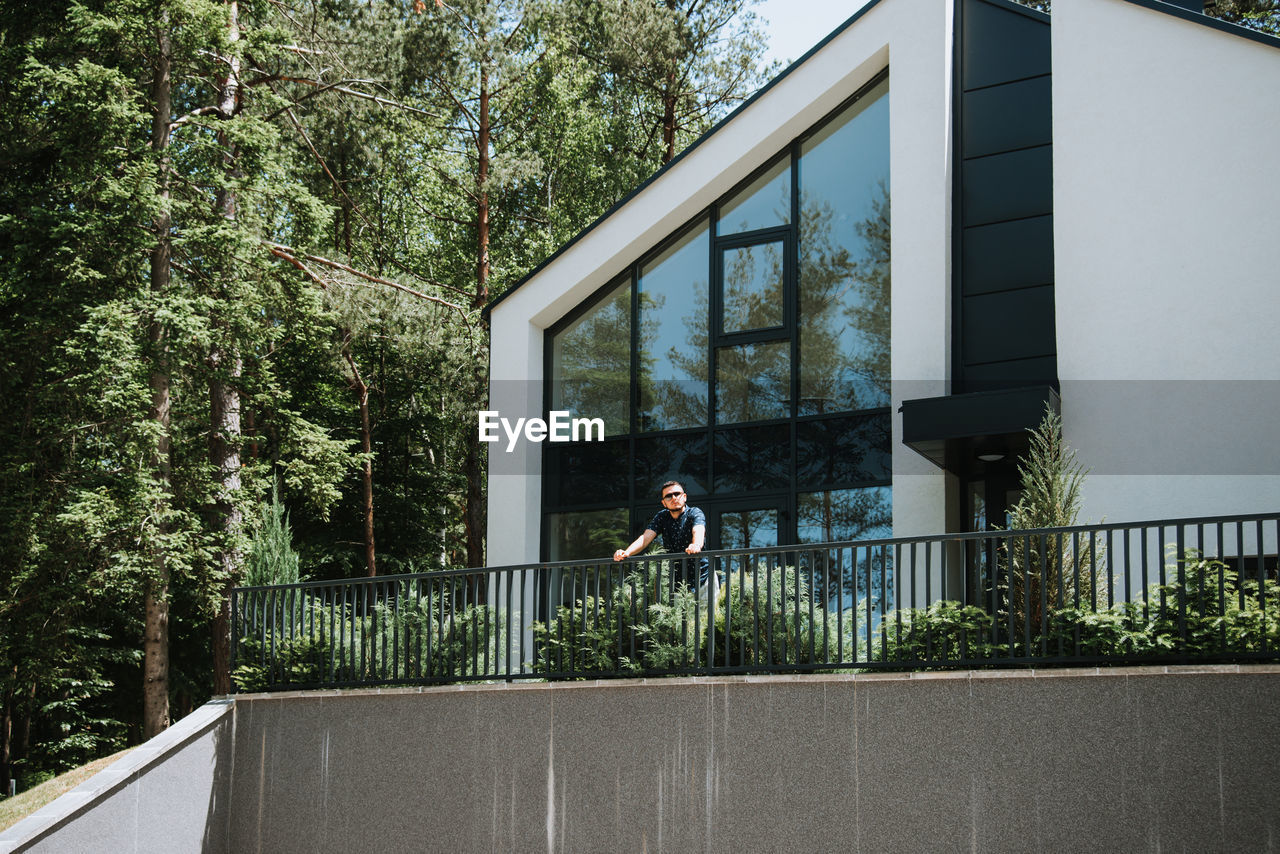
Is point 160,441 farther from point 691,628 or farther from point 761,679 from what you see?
point 761,679

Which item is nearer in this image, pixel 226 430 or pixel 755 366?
pixel 755 366

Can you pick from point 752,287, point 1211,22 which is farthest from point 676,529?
point 1211,22

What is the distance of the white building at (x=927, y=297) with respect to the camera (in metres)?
11.0

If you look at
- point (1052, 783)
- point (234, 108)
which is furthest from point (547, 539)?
point (234, 108)

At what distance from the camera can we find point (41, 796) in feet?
45.9

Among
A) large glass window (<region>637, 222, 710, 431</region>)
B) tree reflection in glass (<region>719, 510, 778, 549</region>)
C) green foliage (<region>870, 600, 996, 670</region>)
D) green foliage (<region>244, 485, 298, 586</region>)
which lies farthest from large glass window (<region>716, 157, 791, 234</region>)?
green foliage (<region>870, 600, 996, 670</region>)

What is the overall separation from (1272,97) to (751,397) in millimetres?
5915

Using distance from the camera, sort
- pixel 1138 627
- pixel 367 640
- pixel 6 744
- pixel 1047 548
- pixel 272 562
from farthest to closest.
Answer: pixel 6 744 → pixel 272 562 → pixel 367 640 → pixel 1047 548 → pixel 1138 627

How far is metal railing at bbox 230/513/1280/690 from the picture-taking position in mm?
8180

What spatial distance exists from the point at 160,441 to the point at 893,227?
10.1m

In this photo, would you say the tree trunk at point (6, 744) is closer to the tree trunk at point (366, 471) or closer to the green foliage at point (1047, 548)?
the tree trunk at point (366, 471)

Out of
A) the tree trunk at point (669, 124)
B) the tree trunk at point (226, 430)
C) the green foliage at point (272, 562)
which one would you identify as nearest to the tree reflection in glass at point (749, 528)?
the green foliage at point (272, 562)

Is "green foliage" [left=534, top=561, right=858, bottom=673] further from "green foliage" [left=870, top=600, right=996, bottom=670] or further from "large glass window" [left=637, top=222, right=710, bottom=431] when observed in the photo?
"large glass window" [left=637, top=222, right=710, bottom=431]

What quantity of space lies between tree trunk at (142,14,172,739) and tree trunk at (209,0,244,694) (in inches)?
31.5
